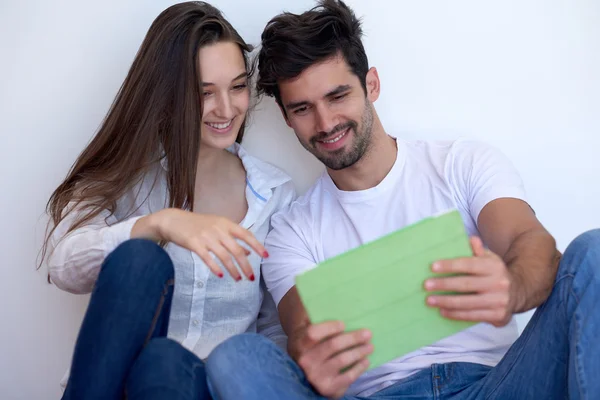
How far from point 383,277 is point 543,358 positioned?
346 mm

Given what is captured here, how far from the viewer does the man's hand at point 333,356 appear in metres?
1.04

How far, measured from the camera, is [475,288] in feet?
3.37

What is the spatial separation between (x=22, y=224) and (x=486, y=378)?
1294mm

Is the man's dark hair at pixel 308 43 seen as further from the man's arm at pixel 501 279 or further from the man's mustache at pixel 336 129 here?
the man's arm at pixel 501 279

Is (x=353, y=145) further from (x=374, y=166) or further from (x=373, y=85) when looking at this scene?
(x=373, y=85)

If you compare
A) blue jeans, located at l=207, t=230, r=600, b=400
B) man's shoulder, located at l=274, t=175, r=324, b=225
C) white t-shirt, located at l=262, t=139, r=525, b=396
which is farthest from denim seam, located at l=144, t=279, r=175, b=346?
man's shoulder, located at l=274, t=175, r=324, b=225

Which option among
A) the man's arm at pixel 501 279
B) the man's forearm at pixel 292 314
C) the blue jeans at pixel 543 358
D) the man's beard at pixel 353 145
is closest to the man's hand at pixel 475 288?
the man's arm at pixel 501 279

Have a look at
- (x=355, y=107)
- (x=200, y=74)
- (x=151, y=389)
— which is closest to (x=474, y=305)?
(x=151, y=389)

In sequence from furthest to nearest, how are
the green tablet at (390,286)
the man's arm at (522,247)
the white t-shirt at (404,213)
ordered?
1. the white t-shirt at (404,213)
2. the man's arm at (522,247)
3. the green tablet at (390,286)

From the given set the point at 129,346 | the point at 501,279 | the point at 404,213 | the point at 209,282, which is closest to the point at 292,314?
the point at 209,282

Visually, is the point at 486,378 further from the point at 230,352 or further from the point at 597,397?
the point at 230,352

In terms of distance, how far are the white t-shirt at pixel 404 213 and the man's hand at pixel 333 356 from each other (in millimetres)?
317

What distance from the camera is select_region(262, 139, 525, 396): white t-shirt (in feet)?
4.56

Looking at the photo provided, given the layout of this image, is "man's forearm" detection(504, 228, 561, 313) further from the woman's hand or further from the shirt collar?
the shirt collar
